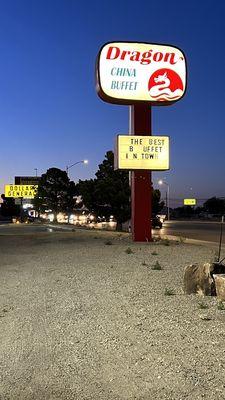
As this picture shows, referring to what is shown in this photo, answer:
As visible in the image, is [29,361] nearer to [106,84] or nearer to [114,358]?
[114,358]

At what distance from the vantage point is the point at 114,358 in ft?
21.2

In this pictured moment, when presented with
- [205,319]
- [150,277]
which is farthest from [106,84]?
[205,319]

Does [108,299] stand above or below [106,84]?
below

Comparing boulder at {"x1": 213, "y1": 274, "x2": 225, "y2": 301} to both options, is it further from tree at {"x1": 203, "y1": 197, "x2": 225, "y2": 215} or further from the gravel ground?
tree at {"x1": 203, "y1": 197, "x2": 225, "y2": 215}

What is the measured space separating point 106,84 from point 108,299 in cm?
1684

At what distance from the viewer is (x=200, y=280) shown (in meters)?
10.1

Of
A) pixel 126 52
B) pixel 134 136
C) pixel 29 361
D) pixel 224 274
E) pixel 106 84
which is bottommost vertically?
pixel 29 361

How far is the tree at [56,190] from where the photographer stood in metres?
84.0

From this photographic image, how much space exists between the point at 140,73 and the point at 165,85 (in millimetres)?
1361

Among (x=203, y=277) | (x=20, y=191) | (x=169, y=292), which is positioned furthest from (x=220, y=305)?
(x=20, y=191)

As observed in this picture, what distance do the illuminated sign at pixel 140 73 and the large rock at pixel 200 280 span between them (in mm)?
16319

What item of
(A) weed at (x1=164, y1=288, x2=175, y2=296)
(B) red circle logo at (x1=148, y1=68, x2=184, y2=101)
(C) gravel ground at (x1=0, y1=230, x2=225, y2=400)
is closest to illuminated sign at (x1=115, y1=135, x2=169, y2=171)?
(B) red circle logo at (x1=148, y1=68, x2=184, y2=101)

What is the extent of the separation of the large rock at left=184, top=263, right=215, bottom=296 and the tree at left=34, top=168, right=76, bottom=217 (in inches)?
2915

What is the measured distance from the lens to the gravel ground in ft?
18.0
